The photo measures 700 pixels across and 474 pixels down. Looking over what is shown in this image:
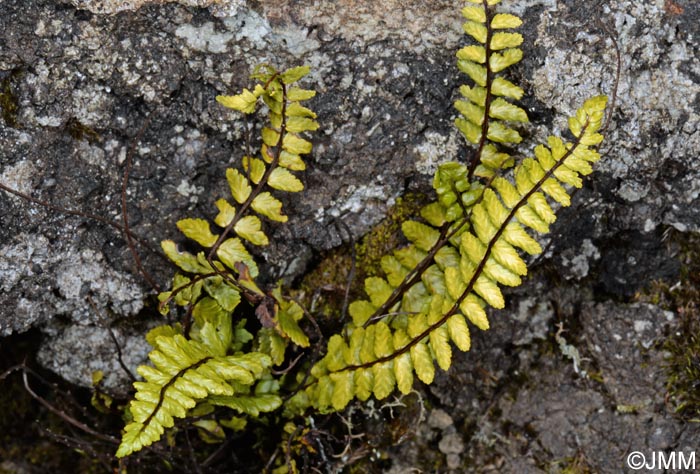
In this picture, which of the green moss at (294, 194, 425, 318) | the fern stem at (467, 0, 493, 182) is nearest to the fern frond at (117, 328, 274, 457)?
the green moss at (294, 194, 425, 318)

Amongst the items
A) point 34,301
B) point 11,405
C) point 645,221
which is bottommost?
point 11,405

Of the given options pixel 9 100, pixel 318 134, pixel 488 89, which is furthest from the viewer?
pixel 318 134

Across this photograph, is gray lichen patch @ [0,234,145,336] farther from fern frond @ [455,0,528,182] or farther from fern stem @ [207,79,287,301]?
fern frond @ [455,0,528,182]

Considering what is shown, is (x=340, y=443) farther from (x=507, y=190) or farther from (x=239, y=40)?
(x=239, y=40)

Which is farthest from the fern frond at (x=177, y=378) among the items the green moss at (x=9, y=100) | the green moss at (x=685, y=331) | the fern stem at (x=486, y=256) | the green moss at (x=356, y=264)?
the green moss at (x=685, y=331)

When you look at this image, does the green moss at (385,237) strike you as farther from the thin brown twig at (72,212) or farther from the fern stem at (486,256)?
the thin brown twig at (72,212)

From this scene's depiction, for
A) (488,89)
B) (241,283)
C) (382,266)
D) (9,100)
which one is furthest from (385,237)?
(9,100)

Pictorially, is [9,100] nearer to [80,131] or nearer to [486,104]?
[80,131]

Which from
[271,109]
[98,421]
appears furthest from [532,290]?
[98,421]
